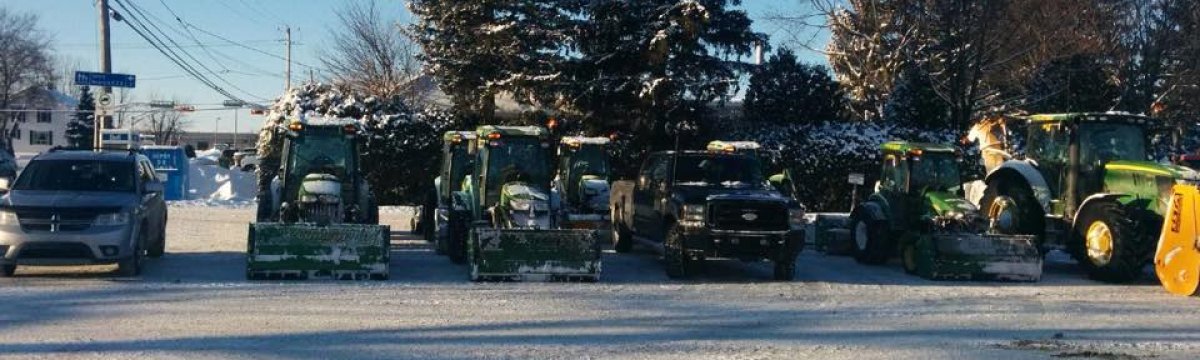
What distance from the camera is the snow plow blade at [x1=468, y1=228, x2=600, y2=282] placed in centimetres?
1541

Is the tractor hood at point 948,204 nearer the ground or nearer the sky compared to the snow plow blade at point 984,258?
nearer the sky

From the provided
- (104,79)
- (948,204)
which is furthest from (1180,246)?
(104,79)

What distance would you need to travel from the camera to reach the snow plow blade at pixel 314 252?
1504 cm

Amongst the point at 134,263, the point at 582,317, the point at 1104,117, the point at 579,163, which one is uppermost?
the point at 1104,117

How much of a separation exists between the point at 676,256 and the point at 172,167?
68.4 feet

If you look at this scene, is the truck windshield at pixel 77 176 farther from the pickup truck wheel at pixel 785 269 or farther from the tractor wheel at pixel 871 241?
the tractor wheel at pixel 871 241

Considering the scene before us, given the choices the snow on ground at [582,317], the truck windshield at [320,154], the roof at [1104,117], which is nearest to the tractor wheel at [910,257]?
the snow on ground at [582,317]

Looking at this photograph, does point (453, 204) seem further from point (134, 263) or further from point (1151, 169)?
point (1151, 169)

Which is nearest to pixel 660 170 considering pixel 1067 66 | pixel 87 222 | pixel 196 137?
pixel 87 222

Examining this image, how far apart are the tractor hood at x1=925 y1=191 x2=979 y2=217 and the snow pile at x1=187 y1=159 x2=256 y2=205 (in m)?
18.8

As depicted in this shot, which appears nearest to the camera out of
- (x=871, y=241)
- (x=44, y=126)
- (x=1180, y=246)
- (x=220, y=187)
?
(x=1180, y=246)

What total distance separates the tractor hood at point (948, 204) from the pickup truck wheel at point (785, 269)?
2.79m

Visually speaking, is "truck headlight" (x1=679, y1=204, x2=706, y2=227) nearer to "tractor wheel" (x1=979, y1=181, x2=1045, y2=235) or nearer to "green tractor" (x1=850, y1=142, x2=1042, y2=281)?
"green tractor" (x1=850, y1=142, x2=1042, y2=281)

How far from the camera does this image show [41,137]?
91.1 metres
